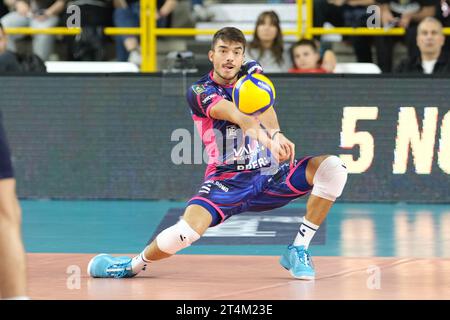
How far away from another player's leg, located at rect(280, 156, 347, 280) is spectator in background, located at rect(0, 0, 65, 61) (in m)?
7.12

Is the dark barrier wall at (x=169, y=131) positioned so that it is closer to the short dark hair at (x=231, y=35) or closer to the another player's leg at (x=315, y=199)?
the another player's leg at (x=315, y=199)

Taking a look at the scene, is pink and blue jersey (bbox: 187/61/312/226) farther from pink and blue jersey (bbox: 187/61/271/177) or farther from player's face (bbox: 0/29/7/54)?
player's face (bbox: 0/29/7/54)

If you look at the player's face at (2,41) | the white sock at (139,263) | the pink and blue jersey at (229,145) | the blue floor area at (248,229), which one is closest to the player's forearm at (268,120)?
the pink and blue jersey at (229,145)

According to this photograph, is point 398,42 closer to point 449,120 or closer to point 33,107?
point 449,120

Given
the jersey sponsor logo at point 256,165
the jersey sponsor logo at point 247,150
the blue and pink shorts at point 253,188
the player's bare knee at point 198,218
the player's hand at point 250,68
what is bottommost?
the player's bare knee at point 198,218

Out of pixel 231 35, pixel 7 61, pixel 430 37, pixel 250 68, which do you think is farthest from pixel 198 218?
pixel 7 61

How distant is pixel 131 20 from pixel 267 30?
2.26m

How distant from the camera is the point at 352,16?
1477cm

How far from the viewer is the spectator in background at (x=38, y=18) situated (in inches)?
596

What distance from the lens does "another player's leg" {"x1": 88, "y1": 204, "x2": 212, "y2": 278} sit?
28.2 ft

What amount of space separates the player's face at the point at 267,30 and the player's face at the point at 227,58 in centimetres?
492

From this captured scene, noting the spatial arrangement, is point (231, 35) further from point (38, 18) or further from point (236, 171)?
point (38, 18)

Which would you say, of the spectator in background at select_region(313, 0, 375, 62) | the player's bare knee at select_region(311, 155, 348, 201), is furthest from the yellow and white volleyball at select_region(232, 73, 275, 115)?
the spectator in background at select_region(313, 0, 375, 62)

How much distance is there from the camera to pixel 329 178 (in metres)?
8.77
